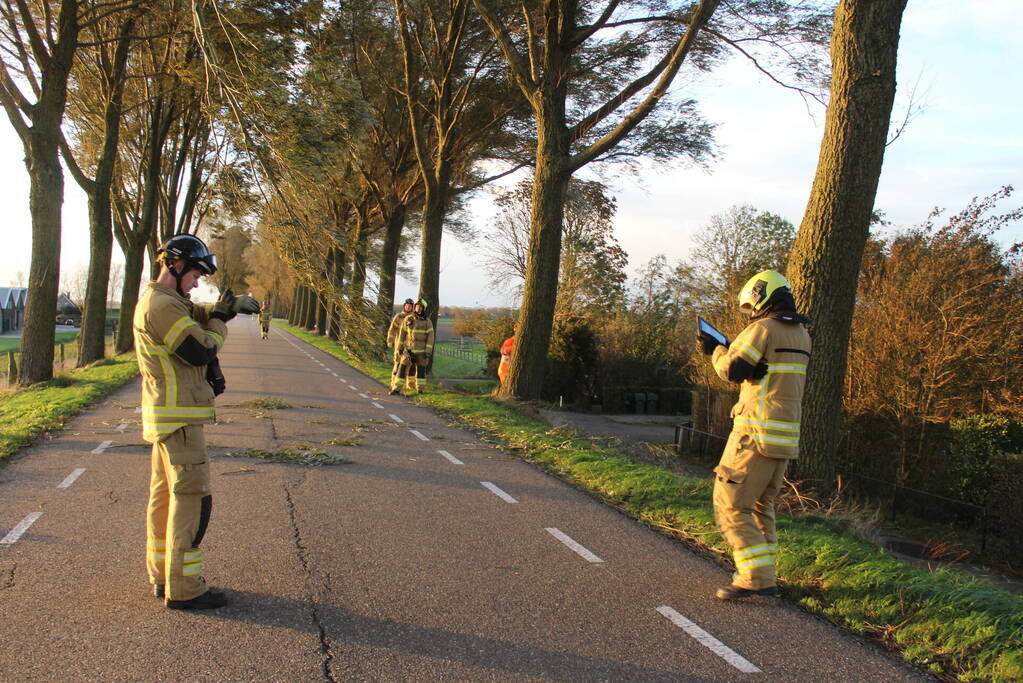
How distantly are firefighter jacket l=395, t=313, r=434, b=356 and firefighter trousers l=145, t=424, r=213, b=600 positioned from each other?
12108mm

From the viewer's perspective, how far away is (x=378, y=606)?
4.52m

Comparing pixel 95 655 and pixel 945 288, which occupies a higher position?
pixel 945 288

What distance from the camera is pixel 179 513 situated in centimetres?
445

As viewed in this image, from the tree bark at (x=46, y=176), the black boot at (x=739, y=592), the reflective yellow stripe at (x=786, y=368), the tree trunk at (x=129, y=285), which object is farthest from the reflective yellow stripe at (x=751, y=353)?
the tree trunk at (x=129, y=285)

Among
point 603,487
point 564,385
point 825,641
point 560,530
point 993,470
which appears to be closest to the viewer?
point 825,641

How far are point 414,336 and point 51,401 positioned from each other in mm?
6717

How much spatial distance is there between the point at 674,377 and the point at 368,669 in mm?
20414

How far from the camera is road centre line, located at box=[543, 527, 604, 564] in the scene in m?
5.73

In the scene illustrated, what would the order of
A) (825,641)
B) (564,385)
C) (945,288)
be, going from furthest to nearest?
(564,385)
(945,288)
(825,641)

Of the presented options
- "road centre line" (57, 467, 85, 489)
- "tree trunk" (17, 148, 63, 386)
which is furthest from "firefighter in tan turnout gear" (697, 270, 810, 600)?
"tree trunk" (17, 148, 63, 386)

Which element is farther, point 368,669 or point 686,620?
point 686,620

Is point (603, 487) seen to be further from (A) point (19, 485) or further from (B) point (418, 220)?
(B) point (418, 220)

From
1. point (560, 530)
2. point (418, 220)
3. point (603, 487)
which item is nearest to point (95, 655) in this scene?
point (560, 530)

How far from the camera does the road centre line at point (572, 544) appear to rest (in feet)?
18.8
